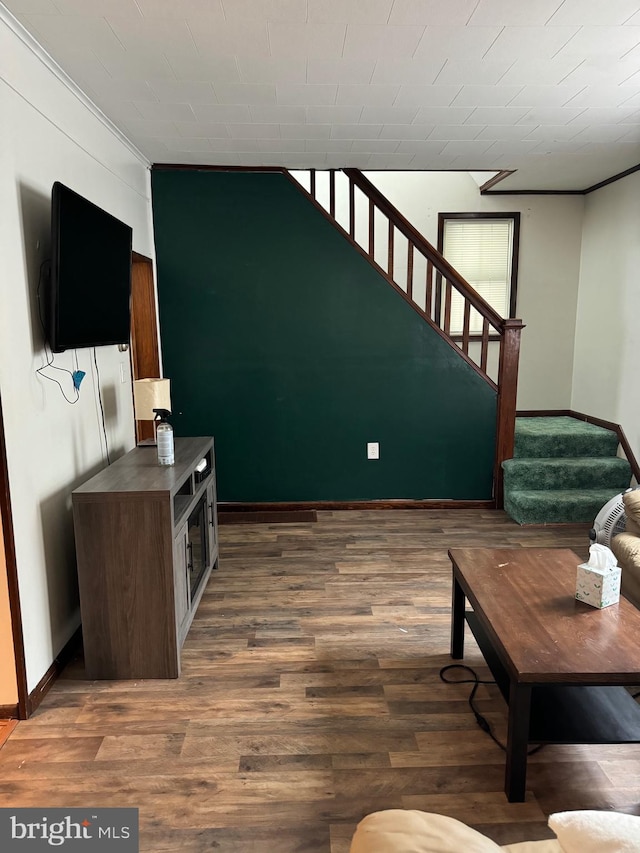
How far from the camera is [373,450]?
4418mm

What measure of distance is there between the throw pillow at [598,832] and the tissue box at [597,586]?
1165 mm

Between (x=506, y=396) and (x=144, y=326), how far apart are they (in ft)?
9.28

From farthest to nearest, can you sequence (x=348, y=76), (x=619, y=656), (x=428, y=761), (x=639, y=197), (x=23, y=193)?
1. (x=639, y=197)
2. (x=348, y=76)
3. (x=23, y=193)
4. (x=428, y=761)
5. (x=619, y=656)

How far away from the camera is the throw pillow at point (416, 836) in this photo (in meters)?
0.82

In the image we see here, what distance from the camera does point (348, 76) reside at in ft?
8.29

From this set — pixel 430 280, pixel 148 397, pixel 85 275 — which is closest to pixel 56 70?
pixel 85 275

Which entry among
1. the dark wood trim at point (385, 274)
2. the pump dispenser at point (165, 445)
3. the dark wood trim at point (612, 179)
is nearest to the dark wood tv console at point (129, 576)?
the pump dispenser at point (165, 445)

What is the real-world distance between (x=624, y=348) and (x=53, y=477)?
4.15 metres

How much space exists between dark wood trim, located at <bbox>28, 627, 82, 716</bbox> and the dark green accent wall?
76.6 inches

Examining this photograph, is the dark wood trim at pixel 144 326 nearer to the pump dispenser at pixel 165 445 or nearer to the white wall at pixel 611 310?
the pump dispenser at pixel 165 445

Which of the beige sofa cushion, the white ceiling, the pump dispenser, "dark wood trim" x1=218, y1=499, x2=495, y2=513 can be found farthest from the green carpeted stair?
the pump dispenser

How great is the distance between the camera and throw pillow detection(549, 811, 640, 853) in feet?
2.60

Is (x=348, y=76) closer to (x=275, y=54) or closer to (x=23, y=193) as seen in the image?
(x=275, y=54)

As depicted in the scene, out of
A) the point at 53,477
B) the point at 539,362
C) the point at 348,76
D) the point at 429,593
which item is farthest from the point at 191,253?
the point at 539,362
